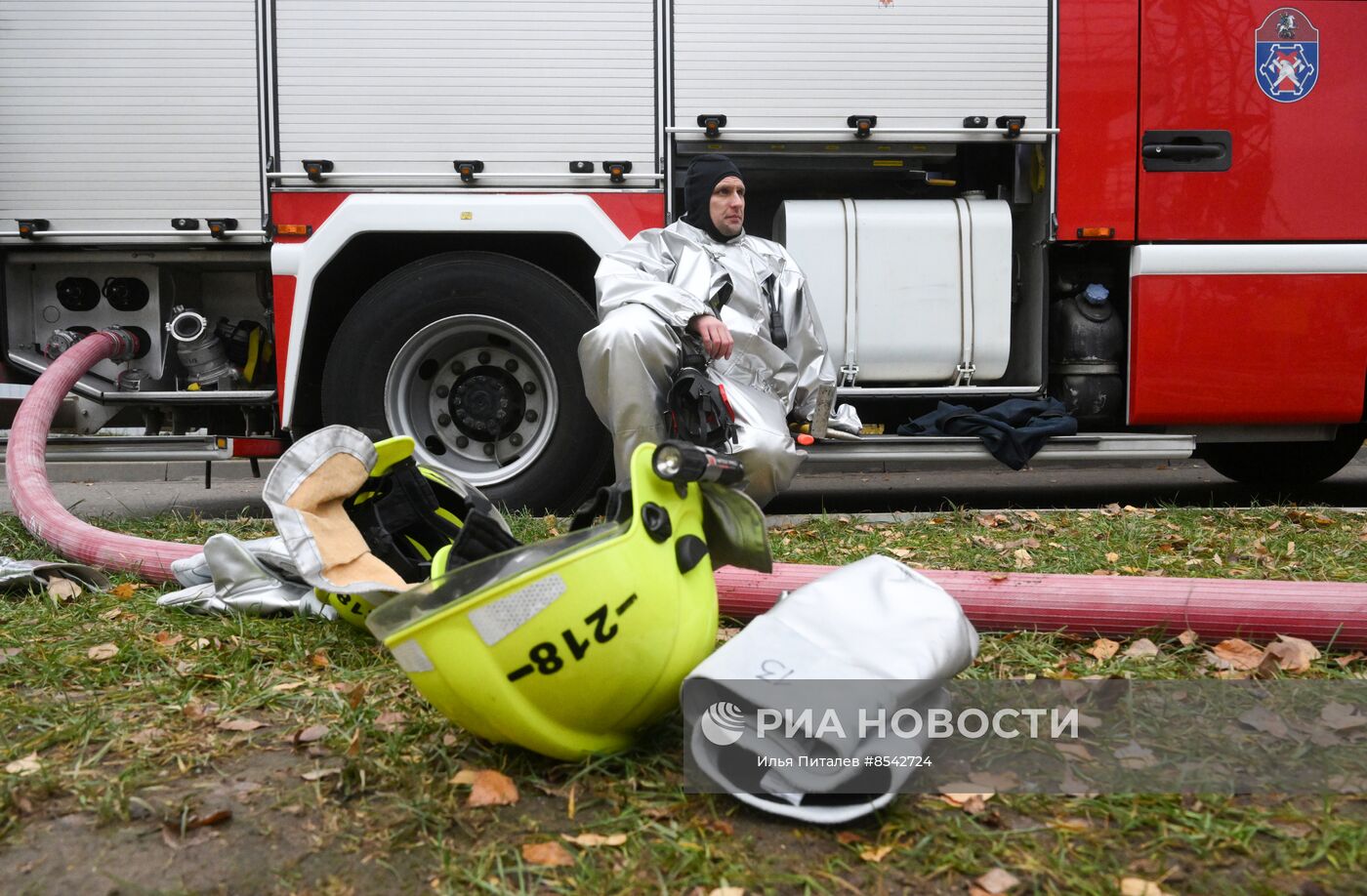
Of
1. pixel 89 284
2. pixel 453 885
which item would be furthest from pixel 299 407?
pixel 453 885

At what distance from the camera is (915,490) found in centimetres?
673

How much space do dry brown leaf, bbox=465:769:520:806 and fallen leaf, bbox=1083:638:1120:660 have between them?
1.43 metres

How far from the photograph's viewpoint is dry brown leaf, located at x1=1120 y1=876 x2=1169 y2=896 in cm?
137

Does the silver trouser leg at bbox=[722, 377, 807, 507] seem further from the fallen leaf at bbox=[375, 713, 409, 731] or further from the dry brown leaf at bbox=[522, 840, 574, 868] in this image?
the dry brown leaf at bbox=[522, 840, 574, 868]

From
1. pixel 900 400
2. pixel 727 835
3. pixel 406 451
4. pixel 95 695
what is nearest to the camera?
pixel 727 835

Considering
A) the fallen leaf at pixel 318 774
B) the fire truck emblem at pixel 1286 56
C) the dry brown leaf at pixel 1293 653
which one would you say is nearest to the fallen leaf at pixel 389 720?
the fallen leaf at pixel 318 774

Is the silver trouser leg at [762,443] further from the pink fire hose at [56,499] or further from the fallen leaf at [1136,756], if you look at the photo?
the pink fire hose at [56,499]

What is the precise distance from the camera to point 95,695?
2.14m

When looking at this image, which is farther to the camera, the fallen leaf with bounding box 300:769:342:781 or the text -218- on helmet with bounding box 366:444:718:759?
the fallen leaf with bounding box 300:769:342:781

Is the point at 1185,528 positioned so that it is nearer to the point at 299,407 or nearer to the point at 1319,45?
the point at 1319,45

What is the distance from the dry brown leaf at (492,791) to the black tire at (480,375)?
9.72 feet

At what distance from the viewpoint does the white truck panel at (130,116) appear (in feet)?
15.1

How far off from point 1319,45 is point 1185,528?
8.30 feet

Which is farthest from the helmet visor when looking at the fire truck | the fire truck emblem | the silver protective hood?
the fire truck emblem
